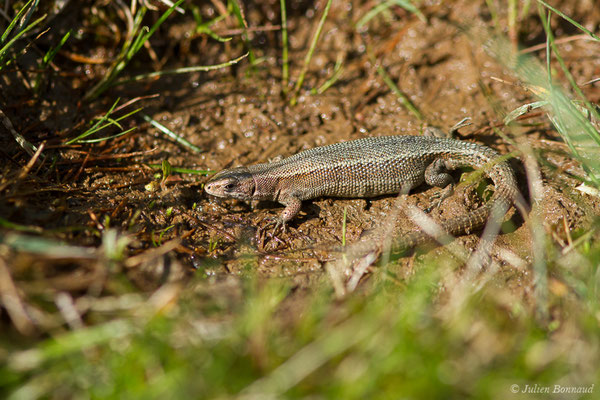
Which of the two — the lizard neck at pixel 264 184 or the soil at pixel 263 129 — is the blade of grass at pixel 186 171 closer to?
the soil at pixel 263 129

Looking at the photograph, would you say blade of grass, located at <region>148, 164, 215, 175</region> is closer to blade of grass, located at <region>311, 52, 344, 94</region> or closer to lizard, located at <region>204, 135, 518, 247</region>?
lizard, located at <region>204, 135, 518, 247</region>

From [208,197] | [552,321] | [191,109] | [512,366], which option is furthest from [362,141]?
[512,366]

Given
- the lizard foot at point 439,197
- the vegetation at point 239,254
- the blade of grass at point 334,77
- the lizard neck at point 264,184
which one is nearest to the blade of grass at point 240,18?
the vegetation at point 239,254

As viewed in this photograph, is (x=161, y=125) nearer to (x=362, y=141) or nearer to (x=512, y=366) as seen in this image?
(x=362, y=141)

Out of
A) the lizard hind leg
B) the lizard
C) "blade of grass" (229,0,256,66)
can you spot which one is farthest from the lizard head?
the lizard hind leg

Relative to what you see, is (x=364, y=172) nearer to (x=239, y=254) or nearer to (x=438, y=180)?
(x=438, y=180)

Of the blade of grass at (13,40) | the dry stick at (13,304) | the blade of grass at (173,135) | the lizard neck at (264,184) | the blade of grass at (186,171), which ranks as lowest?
the lizard neck at (264,184)

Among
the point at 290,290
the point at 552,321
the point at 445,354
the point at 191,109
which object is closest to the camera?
the point at 445,354
